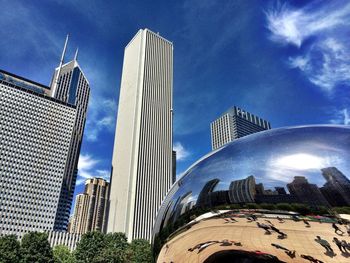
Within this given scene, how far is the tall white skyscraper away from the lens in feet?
355

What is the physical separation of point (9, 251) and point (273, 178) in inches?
1839

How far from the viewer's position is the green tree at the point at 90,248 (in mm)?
48656

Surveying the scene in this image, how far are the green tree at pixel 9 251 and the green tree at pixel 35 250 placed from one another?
2.75ft

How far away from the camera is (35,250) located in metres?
42.4

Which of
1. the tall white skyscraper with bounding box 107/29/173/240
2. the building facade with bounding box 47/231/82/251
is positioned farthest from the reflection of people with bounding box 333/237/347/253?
the building facade with bounding box 47/231/82/251

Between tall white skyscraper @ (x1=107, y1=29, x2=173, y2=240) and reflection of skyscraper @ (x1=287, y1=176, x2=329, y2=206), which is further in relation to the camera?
tall white skyscraper @ (x1=107, y1=29, x2=173, y2=240)

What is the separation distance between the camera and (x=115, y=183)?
119875mm

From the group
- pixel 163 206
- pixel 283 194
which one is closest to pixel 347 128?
pixel 283 194

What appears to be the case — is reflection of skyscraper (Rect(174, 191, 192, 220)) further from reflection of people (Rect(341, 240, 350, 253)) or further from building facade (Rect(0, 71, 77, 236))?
building facade (Rect(0, 71, 77, 236))

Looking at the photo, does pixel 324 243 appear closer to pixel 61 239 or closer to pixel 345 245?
pixel 345 245

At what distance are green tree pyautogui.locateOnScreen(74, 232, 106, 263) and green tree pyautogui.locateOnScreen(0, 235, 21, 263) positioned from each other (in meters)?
10.2

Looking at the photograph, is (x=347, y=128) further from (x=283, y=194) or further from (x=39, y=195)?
(x=39, y=195)

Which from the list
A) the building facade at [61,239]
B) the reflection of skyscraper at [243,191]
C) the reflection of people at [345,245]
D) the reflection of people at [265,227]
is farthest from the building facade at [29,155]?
the reflection of people at [345,245]

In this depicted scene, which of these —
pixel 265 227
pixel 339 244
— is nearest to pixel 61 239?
pixel 265 227
